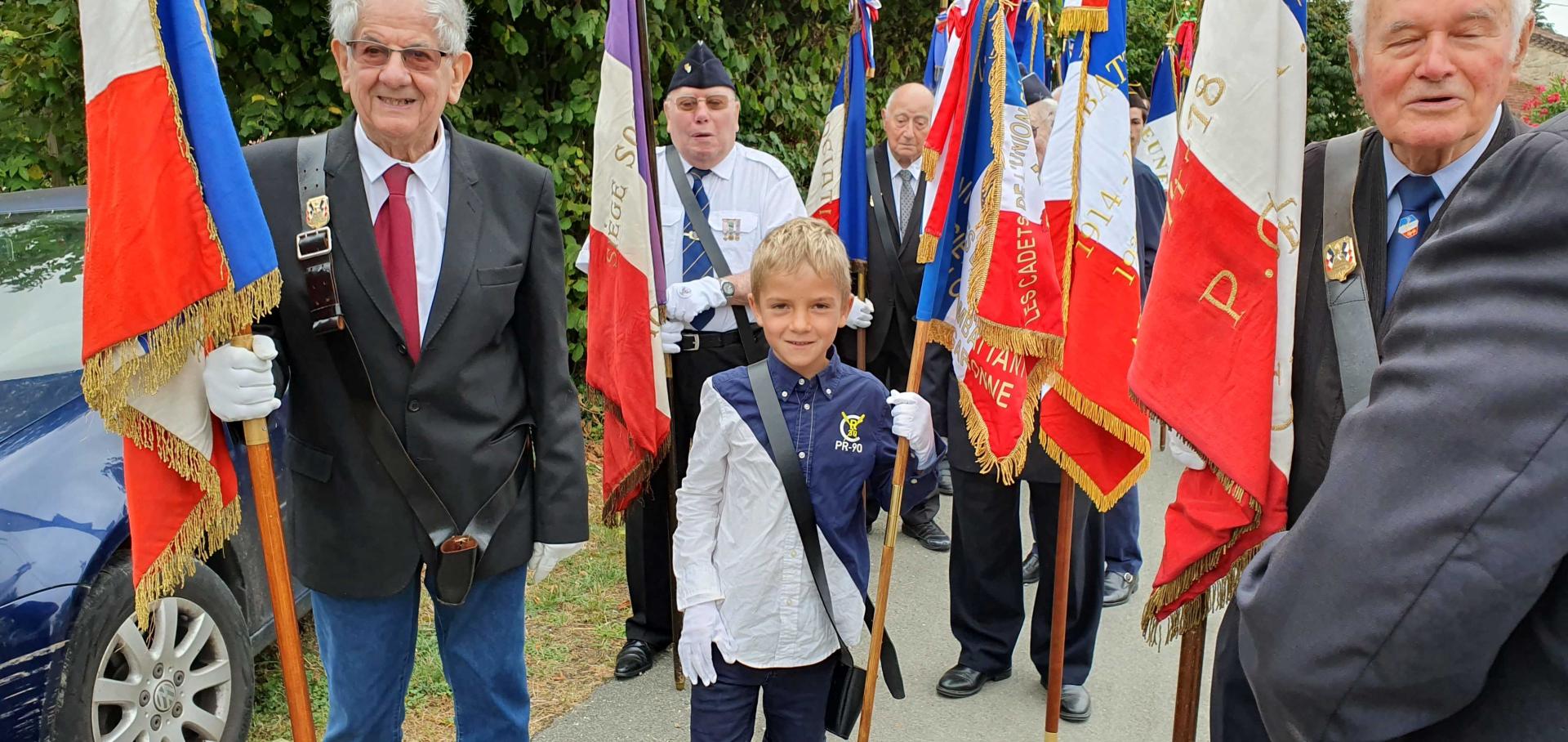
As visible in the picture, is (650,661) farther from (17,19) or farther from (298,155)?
(17,19)

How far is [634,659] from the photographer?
14.2 ft

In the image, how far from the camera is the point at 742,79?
8125mm

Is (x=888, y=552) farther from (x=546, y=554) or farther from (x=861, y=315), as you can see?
(x=861, y=315)

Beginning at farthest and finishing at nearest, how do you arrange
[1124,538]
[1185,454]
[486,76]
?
[486,76] < [1124,538] < [1185,454]

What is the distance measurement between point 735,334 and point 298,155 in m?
2.19

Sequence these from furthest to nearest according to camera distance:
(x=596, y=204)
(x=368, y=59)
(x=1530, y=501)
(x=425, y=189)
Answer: (x=596, y=204)
(x=425, y=189)
(x=368, y=59)
(x=1530, y=501)

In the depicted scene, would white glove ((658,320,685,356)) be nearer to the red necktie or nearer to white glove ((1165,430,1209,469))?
the red necktie

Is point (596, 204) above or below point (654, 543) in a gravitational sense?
above

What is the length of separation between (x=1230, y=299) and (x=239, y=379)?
206 cm

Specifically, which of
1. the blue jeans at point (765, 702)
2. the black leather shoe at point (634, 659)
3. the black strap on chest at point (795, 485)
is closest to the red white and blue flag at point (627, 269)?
the black leather shoe at point (634, 659)

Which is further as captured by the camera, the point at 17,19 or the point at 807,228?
the point at 17,19

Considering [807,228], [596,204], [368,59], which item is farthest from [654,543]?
[368,59]

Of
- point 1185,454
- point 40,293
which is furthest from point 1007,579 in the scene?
point 40,293

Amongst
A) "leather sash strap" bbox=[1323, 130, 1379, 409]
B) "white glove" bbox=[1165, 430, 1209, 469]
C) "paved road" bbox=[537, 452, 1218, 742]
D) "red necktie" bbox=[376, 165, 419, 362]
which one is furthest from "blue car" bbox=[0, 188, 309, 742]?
"leather sash strap" bbox=[1323, 130, 1379, 409]
